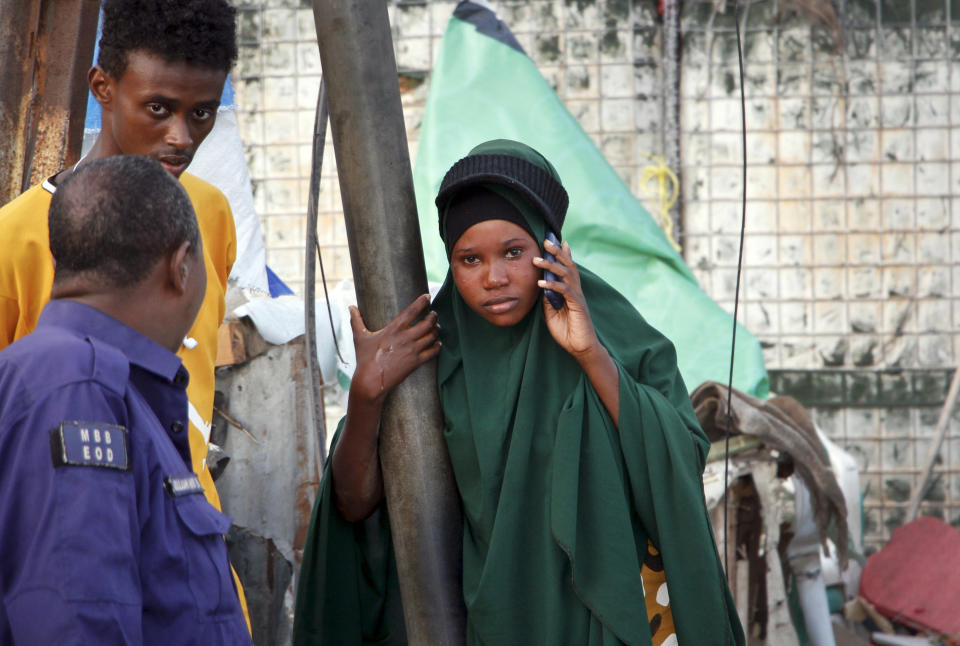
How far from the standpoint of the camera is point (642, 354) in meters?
2.33

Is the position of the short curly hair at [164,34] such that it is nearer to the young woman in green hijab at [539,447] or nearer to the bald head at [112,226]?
the young woman in green hijab at [539,447]

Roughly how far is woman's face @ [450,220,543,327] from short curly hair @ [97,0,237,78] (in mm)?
636

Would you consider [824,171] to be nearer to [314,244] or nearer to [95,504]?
[314,244]

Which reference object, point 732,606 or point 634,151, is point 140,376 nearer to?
point 732,606

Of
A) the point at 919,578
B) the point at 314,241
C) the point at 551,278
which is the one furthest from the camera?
the point at 919,578

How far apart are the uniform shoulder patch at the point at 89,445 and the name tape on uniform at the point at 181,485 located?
98mm

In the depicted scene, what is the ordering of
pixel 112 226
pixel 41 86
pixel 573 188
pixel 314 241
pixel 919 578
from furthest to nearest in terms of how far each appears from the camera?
1. pixel 919 578
2. pixel 573 188
3. pixel 314 241
4. pixel 41 86
5. pixel 112 226

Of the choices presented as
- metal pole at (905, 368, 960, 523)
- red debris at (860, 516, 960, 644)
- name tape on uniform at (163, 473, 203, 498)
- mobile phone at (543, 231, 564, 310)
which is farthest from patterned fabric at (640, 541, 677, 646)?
metal pole at (905, 368, 960, 523)

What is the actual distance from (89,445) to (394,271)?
2.90 ft

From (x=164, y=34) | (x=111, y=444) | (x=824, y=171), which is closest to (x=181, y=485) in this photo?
(x=111, y=444)

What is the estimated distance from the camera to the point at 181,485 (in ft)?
4.91

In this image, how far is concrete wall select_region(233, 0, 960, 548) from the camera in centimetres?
605

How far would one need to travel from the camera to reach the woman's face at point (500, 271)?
2203 millimetres

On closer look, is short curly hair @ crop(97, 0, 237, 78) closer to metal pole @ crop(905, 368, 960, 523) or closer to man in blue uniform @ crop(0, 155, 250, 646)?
man in blue uniform @ crop(0, 155, 250, 646)
